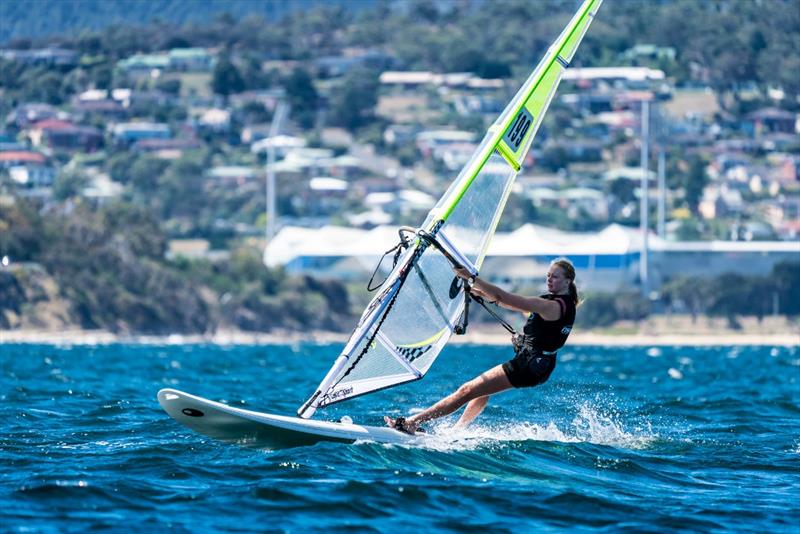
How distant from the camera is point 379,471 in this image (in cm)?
1091

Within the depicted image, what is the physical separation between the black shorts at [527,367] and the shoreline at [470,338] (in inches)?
2405

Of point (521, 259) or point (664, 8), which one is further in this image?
point (664, 8)

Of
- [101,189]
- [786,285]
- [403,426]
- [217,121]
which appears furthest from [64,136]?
[403,426]

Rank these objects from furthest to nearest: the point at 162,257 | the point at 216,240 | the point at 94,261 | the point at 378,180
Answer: the point at 378,180, the point at 216,240, the point at 162,257, the point at 94,261

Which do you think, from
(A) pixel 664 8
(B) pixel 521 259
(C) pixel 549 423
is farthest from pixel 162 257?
(A) pixel 664 8

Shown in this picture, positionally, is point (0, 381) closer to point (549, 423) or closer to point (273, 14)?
point (549, 423)

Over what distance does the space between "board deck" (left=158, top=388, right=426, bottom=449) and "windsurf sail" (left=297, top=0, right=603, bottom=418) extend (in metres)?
0.16

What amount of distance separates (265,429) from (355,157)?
129m

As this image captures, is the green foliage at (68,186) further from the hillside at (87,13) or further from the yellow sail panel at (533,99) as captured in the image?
the yellow sail panel at (533,99)

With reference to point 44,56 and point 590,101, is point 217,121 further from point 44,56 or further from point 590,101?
point 590,101

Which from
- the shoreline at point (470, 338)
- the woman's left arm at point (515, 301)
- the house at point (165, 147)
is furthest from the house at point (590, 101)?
the woman's left arm at point (515, 301)

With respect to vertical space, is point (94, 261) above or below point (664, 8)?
below

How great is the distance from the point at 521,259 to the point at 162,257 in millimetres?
20209

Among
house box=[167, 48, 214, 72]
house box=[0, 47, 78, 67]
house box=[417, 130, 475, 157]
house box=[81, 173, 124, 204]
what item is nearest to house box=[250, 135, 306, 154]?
house box=[417, 130, 475, 157]
